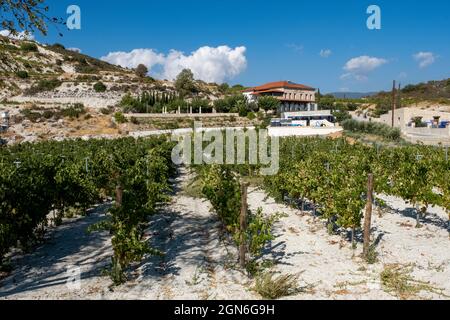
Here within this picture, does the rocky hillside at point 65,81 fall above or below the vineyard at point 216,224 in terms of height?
above

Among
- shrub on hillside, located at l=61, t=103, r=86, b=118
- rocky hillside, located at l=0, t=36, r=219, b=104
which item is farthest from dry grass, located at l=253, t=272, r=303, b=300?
rocky hillside, located at l=0, t=36, r=219, b=104

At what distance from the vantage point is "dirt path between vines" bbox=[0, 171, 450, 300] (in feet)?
21.7

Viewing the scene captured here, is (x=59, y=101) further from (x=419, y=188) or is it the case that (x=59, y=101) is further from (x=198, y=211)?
(x=419, y=188)

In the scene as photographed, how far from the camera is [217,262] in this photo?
26.5ft

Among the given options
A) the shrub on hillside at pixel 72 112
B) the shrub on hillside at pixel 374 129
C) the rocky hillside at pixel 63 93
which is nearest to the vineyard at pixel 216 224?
the rocky hillside at pixel 63 93

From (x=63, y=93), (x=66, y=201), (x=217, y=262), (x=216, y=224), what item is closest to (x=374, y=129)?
(x=216, y=224)

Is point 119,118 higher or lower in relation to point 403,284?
higher

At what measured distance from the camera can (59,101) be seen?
201 feet

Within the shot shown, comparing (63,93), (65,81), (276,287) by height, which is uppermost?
(65,81)

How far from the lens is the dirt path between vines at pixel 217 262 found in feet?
21.7

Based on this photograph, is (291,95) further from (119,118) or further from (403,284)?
(403,284)

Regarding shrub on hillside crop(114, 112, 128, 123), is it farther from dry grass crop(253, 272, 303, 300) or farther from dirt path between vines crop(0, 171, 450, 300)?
dry grass crop(253, 272, 303, 300)

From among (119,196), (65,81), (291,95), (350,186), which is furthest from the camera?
(291,95)

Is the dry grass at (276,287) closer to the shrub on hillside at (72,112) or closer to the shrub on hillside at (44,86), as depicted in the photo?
the shrub on hillside at (72,112)
